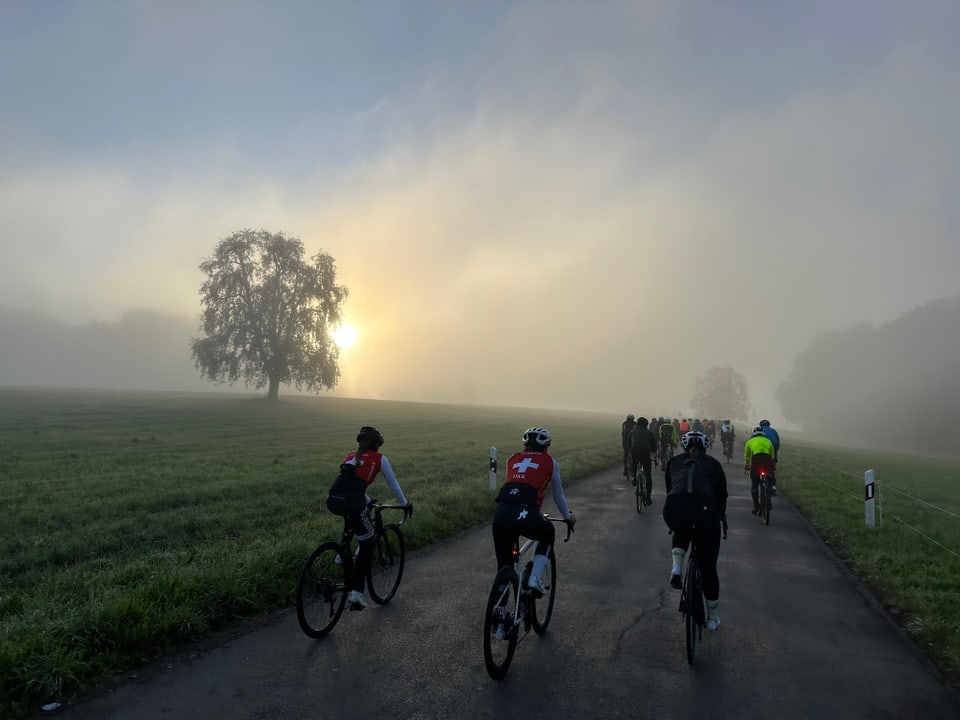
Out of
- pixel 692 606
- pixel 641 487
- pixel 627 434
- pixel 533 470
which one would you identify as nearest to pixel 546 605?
pixel 692 606

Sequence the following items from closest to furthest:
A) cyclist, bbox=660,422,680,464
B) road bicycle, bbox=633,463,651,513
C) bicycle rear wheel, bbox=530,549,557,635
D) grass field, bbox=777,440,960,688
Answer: bicycle rear wheel, bbox=530,549,557,635 < grass field, bbox=777,440,960,688 < road bicycle, bbox=633,463,651,513 < cyclist, bbox=660,422,680,464

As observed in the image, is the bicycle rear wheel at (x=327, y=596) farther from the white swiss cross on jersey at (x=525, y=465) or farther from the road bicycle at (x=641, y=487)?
the road bicycle at (x=641, y=487)

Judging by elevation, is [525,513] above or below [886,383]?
below

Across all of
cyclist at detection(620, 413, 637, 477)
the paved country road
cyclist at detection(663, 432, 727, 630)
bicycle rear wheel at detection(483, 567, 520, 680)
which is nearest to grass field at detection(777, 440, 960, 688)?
the paved country road

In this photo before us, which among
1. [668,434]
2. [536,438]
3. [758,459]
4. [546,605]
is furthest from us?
[668,434]

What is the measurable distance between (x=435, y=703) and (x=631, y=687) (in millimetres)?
1725

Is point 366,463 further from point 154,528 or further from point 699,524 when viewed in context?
point 154,528

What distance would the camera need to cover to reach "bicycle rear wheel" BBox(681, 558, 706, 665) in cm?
529

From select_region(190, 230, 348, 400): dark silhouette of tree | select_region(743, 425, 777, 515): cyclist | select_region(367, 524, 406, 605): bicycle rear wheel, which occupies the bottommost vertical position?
select_region(367, 524, 406, 605): bicycle rear wheel

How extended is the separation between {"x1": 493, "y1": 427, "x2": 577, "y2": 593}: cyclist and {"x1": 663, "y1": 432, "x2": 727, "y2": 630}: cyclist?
1279 millimetres

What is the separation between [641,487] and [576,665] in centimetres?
929

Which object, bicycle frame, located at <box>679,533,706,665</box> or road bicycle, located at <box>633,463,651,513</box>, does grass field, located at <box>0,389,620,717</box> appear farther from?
bicycle frame, located at <box>679,533,706,665</box>

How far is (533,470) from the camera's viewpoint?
5469 millimetres

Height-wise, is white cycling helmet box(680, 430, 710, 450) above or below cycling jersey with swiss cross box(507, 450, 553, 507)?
above
